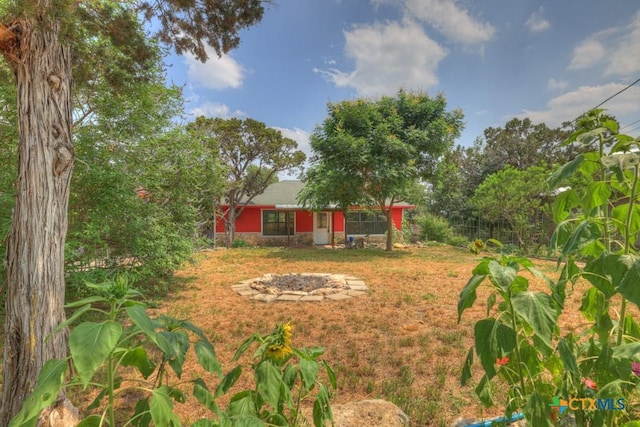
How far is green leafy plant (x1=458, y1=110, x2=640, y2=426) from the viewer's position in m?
0.96

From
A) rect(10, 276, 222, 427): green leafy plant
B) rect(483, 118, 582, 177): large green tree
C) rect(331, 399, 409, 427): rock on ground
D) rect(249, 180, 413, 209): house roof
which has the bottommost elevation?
rect(331, 399, 409, 427): rock on ground

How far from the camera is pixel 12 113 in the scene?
4.70 m

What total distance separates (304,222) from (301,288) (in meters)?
11.0

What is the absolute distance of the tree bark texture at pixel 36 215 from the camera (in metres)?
2.03

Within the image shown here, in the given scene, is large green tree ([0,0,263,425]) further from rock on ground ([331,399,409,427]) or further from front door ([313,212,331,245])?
front door ([313,212,331,245])

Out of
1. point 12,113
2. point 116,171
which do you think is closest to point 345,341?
point 116,171

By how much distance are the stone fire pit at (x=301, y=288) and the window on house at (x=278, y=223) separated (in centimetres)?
982

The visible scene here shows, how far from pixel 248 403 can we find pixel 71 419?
6.18 ft

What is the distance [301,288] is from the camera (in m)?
6.40

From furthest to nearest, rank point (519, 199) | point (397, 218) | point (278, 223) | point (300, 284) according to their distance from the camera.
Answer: point (397, 218)
point (278, 223)
point (519, 199)
point (300, 284)

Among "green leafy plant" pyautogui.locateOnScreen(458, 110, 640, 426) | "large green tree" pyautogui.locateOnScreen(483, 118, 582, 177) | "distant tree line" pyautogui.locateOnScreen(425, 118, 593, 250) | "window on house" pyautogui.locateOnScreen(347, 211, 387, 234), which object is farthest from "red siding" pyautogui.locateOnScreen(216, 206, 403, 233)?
"green leafy plant" pyautogui.locateOnScreen(458, 110, 640, 426)

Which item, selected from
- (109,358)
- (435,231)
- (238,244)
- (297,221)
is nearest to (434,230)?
(435,231)

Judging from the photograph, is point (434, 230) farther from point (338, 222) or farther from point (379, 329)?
point (379, 329)

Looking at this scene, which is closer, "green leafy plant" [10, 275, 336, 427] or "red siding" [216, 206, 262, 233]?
"green leafy plant" [10, 275, 336, 427]
